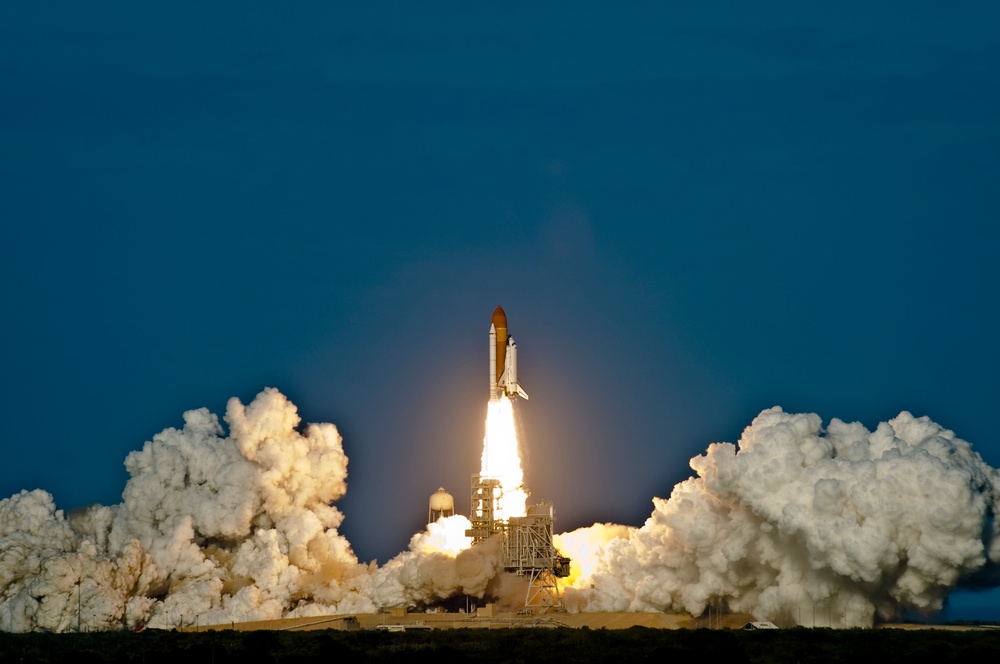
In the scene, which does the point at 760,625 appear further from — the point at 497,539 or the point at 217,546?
the point at 217,546

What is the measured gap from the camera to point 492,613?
94688 millimetres

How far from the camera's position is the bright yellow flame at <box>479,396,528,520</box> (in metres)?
101

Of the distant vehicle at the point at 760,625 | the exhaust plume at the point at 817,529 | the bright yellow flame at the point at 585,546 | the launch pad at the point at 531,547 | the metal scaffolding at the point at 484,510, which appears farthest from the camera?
the bright yellow flame at the point at 585,546

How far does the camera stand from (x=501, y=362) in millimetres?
101250

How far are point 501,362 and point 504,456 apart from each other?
4002 millimetres

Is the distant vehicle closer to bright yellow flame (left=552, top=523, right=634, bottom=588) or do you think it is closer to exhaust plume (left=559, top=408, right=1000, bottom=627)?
exhaust plume (left=559, top=408, right=1000, bottom=627)

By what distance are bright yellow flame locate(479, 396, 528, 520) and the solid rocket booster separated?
0.45m

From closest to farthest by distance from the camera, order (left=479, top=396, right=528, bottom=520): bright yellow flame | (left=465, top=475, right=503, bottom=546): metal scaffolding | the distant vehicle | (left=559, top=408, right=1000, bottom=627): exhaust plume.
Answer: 1. (left=559, top=408, right=1000, bottom=627): exhaust plume
2. the distant vehicle
3. (left=465, top=475, right=503, bottom=546): metal scaffolding
4. (left=479, top=396, right=528, bottom=520): bright yellow flame

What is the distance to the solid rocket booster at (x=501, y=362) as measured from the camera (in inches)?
3979

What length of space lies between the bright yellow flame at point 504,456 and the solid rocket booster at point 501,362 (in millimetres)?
451

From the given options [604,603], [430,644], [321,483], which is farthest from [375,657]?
[321,483]

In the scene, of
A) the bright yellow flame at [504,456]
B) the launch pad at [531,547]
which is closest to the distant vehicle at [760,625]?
the launch pad at [531,547]

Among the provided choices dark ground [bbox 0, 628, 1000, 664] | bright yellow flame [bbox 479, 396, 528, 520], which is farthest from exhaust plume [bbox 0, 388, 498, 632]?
dark ground [bbox 0, 628, 1000, 664]

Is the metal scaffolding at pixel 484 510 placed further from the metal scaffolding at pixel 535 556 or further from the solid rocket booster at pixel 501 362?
the solid rocket booster at pixel 501 362
